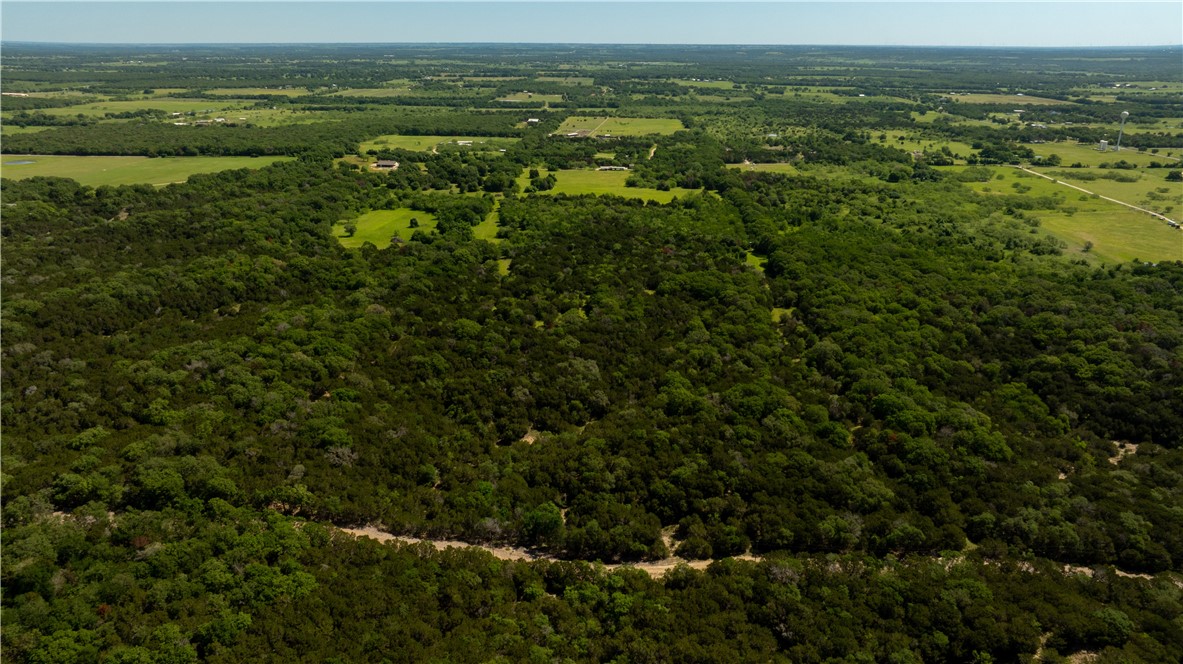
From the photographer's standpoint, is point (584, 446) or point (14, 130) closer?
point (584, 446)

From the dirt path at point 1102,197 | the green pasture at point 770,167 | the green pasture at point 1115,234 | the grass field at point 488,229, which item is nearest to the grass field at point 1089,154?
the dirt path at point 1102,197

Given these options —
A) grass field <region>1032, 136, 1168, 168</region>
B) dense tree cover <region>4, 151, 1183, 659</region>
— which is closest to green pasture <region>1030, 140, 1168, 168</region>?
grass field <region>1032, 136, 1168, 168</region>

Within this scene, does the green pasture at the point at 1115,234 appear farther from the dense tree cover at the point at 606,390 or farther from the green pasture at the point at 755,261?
the green pasture at the point at 755,261

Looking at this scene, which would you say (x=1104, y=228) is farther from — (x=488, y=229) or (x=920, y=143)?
(x=488, y=229)

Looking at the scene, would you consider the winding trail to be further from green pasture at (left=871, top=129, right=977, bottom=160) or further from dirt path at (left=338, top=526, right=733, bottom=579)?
green pasture at (left=871, top=129, right=977, bottom=160)

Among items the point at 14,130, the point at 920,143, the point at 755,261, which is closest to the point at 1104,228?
the point at 755,261

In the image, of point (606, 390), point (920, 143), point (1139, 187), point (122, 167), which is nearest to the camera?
point (606, 390)
